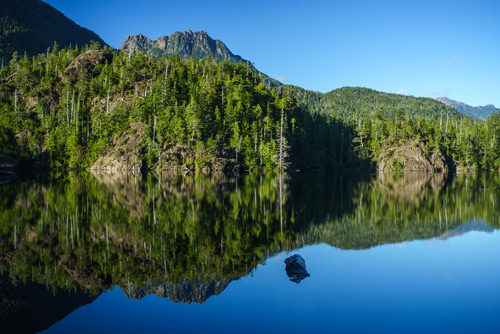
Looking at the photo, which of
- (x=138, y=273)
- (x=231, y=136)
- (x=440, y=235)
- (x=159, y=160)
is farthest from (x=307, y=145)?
(x=138, y=273)

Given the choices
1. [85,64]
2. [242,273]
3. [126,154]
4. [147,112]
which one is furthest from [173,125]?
[242,273]

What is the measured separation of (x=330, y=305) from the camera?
1086 cm

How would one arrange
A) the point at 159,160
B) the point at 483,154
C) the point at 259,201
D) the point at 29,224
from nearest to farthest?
the point at 29,224 → the point at 259,201 → the point at 159,160 → the point at 483,154

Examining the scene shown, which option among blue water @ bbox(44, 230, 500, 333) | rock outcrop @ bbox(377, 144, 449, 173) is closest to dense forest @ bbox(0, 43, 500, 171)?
rock outcrop @ bbox(377, 144, 449, 173)

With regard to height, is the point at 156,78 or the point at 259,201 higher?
the point at 156,78

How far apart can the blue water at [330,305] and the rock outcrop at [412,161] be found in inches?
4106

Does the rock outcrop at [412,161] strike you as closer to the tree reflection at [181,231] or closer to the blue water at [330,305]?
the tree reflection at [181,231]

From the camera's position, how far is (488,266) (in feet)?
50.8

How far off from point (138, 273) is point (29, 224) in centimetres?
1303

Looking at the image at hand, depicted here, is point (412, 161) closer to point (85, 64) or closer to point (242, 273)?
point (242, 273)

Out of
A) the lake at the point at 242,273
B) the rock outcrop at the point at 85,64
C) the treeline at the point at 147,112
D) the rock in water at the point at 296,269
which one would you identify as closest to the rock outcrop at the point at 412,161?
the treeline at the point at 147,112

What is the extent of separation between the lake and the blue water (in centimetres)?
5

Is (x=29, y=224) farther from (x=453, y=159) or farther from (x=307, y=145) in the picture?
(x=453, y=159)

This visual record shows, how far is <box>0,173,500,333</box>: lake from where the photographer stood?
985 cm
